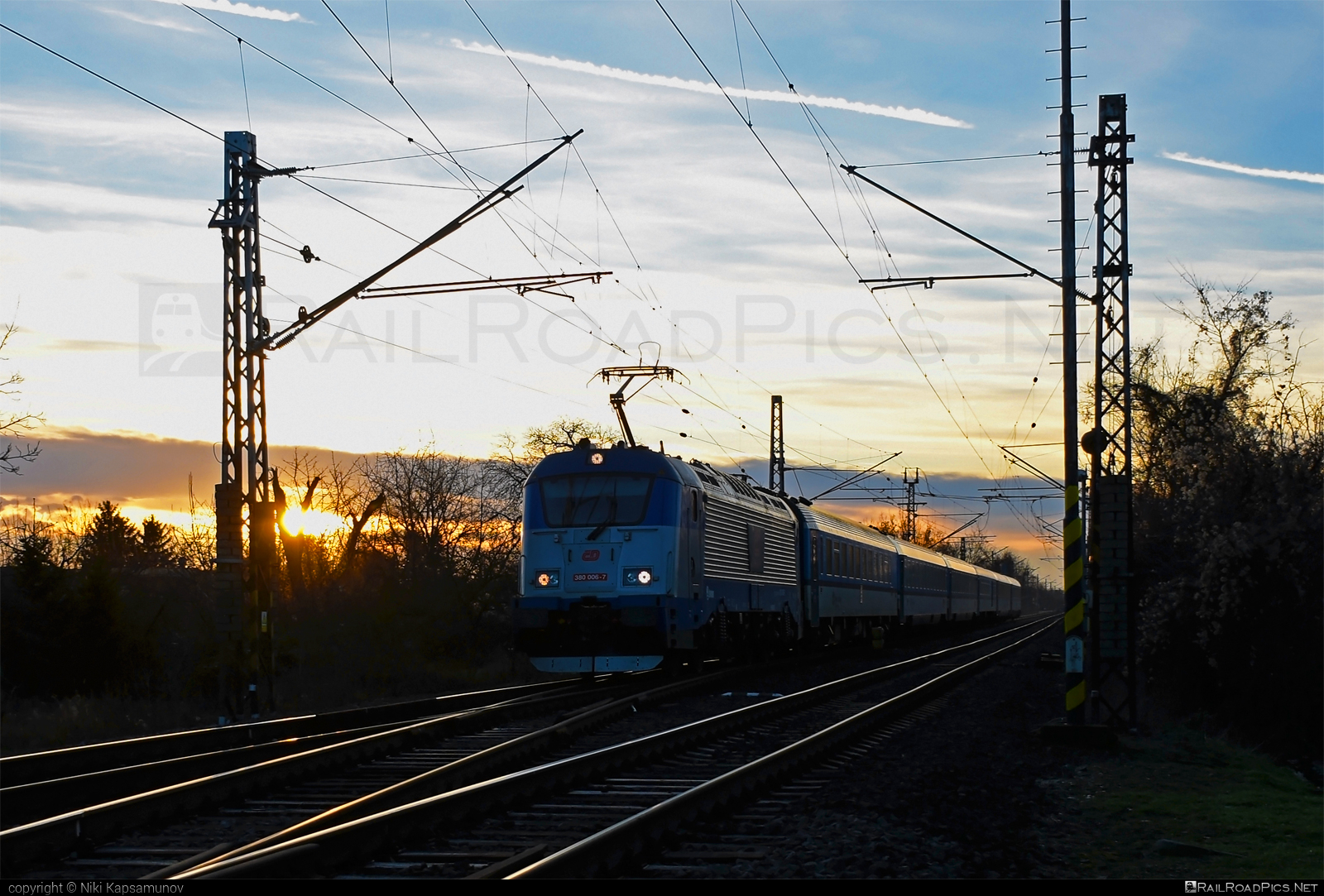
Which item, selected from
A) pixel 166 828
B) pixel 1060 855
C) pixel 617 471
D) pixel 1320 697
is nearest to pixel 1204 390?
pixel 1320 697

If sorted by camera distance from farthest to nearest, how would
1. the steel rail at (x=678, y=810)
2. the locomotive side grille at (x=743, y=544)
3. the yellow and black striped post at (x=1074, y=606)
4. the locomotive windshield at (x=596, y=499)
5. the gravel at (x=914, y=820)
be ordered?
the locomotive side grille at (x=743, y=544)
the locomotive windshield at (x=596, y=499)
the yellow and black striped post at (x=1074, y=606)
the gravel at (x=914, y=820)
the steel rail at (x=678, y=810)

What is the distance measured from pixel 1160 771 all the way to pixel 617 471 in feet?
33.6

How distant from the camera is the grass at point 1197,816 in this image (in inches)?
322

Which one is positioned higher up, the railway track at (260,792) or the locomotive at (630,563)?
the locomotive at (630,563)

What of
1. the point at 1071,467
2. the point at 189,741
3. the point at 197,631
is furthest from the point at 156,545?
the point at 1071,467

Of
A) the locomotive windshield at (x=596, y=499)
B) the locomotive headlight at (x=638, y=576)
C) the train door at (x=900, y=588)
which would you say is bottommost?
the train door at (x=900, y=588)

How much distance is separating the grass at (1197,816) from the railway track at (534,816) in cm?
266

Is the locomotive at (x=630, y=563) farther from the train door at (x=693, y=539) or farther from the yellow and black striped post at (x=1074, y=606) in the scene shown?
the yellow and black striped post at (x=1074, y=606)

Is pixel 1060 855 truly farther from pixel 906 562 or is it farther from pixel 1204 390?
pixel 906 562

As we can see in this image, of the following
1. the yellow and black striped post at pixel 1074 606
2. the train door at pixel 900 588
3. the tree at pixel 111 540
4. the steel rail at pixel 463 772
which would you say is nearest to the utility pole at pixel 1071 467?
the yellow and black striped post at pixel 1074 606

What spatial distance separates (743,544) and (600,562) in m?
4.81

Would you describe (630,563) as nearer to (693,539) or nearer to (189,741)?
(693,539)

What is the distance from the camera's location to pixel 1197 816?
33.6 feet

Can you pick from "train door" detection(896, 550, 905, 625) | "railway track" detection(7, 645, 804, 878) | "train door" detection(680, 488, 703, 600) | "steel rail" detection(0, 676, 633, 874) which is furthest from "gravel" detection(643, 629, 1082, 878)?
"train door" detection(896, 550, 905, 625)
